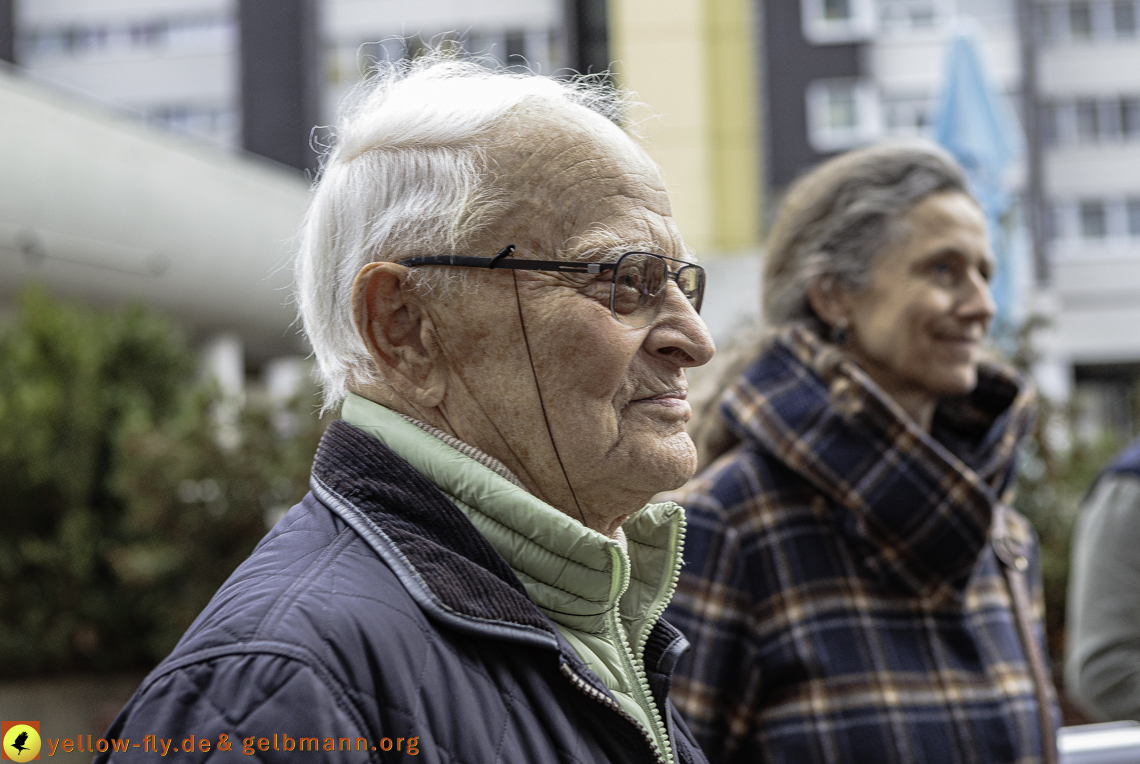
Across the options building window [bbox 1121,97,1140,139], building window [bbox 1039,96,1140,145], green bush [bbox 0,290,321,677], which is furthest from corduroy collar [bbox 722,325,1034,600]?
building window [bbox 1121,97,1140,139]

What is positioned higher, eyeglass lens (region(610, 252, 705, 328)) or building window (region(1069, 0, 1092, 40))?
building window (region(1069, 0, 1092, 40))

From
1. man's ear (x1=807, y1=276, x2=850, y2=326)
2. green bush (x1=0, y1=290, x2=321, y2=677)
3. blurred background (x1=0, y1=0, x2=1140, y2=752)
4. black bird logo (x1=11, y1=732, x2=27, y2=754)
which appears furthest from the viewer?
blurred background (x1=0, y1=0, x2=1140, y2=752)

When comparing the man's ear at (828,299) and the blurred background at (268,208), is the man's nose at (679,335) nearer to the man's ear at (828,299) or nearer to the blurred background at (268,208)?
the blurred background at (268,208)

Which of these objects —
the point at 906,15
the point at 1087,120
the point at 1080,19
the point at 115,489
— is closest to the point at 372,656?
the point at 115,489

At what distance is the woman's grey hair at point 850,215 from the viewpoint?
8.75 feet

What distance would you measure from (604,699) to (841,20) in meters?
25.7

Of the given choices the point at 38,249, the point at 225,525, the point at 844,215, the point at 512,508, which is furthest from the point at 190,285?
the point at 512,508

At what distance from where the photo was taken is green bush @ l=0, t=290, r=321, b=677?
20.0 feet

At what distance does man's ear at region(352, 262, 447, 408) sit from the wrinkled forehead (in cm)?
17

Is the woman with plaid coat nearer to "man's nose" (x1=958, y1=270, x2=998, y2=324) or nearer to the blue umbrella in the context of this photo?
"man's nose" (x1=958, y1=270, x2=998, y2=324)

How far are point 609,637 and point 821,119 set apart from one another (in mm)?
23806

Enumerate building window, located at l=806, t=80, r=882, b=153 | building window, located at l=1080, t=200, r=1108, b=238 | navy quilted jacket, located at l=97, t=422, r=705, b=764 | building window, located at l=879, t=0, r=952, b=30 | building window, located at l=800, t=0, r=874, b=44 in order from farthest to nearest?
building window, located at l=1080, t=200, r=1108, b=238 → building window, located at l=879, t=0, r=952, b=30 → building window, located at l=800, t=0, r=874, b=44 → building window, located at l=806, t=80, r=882, b=153 → navy quilted jacket, located at l=97, t=422, r=705, b=764

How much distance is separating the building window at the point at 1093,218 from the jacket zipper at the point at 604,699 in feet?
100

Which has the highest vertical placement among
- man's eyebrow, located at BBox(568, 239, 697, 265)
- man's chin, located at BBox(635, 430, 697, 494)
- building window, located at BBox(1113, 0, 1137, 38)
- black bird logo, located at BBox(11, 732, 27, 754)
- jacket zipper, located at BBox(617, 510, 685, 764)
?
building window, located at BBox(1113, 0, 1137, 38)
